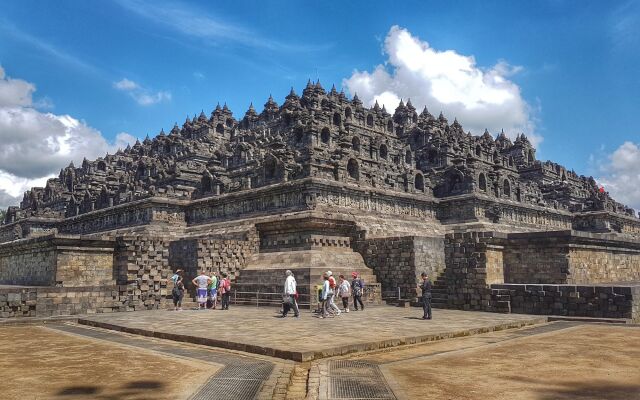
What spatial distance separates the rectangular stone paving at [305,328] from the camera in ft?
34.2

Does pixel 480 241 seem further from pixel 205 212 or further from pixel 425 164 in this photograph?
pixel 425 164

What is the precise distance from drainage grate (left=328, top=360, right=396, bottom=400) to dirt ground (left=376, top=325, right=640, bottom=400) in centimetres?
25

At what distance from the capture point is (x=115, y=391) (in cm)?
695

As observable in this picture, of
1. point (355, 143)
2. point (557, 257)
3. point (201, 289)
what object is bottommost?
point (201, 289)

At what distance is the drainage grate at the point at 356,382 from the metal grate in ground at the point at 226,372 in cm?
107

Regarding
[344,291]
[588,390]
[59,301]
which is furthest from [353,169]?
[588,390]

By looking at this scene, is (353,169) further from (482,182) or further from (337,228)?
(482,182)

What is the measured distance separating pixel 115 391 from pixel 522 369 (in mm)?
6329

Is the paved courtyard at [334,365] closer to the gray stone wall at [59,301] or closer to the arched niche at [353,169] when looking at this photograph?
the gray stone wall at [59,301]

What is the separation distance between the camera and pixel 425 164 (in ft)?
157

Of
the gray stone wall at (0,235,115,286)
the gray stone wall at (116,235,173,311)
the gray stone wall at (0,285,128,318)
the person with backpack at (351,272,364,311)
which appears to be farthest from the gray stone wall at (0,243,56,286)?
the person with backpack at (351,272,364,311)

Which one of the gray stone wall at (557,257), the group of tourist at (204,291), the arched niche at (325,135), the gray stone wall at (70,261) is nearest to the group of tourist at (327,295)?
the group of tourist at (204,291)

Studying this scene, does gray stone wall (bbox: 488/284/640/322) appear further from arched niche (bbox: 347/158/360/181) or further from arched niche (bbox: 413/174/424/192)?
arched niche (bbox: 413/174/424/192)

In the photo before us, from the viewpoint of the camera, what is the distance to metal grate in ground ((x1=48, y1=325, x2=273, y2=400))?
6844 mm
